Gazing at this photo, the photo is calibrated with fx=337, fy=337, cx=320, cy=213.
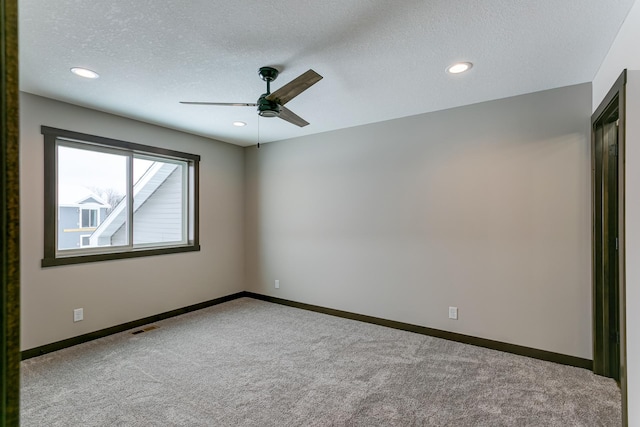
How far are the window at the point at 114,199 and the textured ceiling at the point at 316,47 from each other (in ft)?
2.05

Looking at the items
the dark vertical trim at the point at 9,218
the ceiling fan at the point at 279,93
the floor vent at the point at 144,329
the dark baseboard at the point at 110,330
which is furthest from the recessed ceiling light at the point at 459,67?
the dark baseboard at the point at 110,330

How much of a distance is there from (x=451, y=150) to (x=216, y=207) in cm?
327

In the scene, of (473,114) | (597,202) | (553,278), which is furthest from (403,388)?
(473,114)

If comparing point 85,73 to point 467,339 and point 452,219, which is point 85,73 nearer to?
Result: point 452,219

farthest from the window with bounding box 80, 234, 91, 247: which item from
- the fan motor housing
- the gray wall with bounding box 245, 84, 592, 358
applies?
the fan motor housing

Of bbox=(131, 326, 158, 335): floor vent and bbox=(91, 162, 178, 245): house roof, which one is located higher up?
bbox=(91, 162, 178, 245): house roof

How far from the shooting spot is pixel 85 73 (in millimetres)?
2689

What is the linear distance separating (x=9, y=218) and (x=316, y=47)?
225 centimetres

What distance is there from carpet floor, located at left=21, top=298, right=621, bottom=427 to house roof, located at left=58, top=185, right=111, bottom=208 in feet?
4.75

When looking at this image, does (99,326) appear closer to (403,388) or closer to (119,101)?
(119,101)

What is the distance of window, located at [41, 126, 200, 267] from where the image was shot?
11.0ft

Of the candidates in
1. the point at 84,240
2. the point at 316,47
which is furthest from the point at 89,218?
the point at 316,47

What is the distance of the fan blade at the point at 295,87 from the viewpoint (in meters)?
2.27

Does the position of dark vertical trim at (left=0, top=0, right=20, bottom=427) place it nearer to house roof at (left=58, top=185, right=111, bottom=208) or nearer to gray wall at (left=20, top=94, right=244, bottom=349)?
gray wall at (left=20, top=94, right=244, bottom=349)
